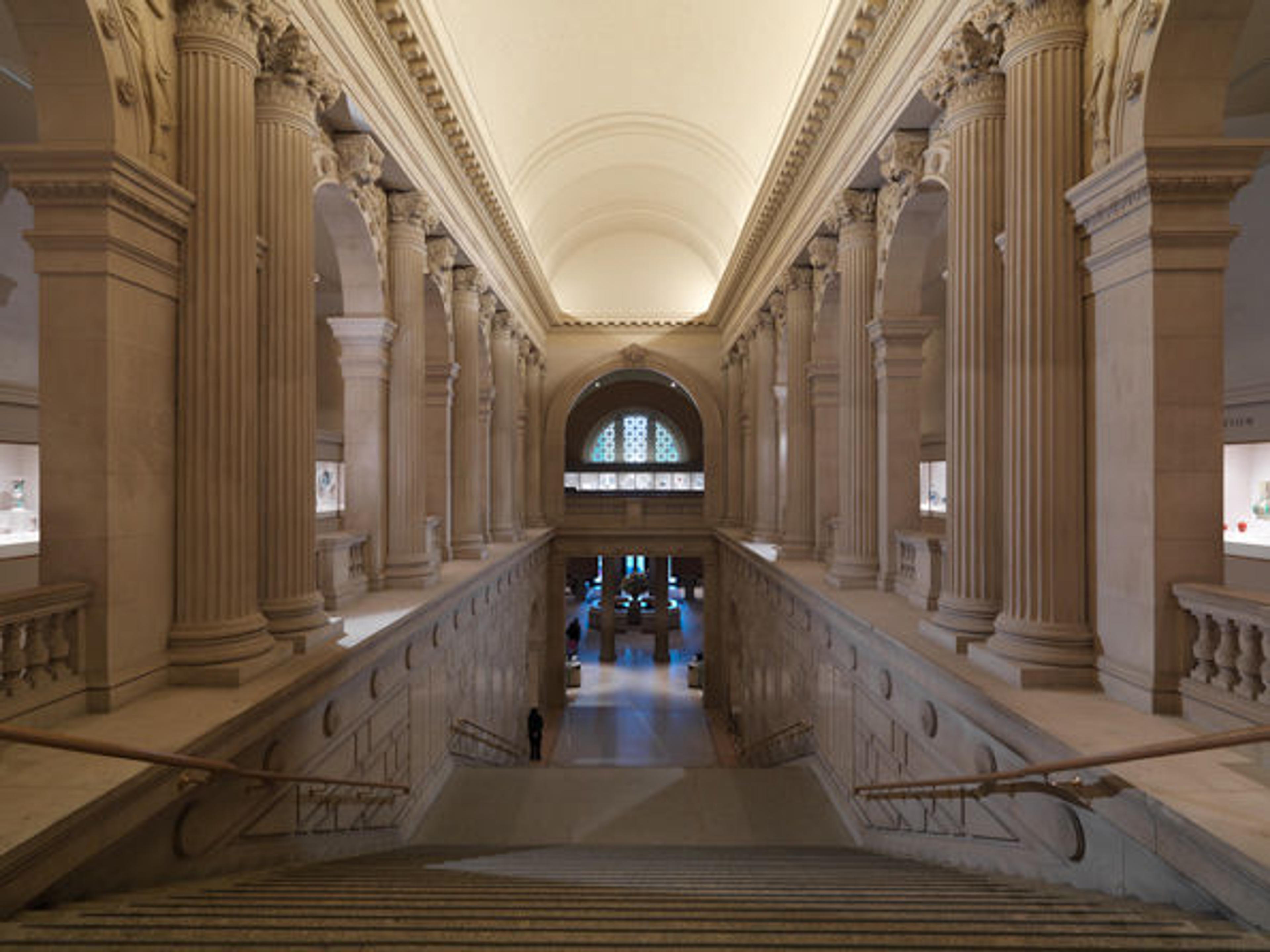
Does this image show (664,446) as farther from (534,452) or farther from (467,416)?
(467,416)

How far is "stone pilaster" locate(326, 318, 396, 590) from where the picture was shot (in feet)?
35.4

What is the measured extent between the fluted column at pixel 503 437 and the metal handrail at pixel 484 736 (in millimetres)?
4963

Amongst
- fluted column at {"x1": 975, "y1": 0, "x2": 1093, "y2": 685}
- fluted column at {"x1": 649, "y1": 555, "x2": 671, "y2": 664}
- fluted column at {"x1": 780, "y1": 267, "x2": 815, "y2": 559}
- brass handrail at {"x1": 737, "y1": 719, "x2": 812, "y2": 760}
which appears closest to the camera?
fluted column at {"x1": 975, "y1": 0, "x2": 1093, "y2": 685}

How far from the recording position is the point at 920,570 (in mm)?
8984

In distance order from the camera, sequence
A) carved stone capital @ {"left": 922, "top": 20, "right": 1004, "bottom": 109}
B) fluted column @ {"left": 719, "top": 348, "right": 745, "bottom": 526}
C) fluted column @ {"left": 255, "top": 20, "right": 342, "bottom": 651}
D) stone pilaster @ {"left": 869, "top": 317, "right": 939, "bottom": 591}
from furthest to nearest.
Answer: fluted column @ {"left": 719, "top": 348, "right": 745, "bottom": 526}, stone pilaster @ {"left": 869, "top": 317, "right": 939, "bottom": 591}, fluted column @ {"left": 255, "top": 20, "right": 342, "bottom": 651}, carved stone capital @ {"left": 922, "top": 20, "right": 1004, "bottom": 109}

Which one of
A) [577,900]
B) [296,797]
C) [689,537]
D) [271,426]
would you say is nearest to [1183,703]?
[577,900]

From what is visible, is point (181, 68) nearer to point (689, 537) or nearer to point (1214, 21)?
point (1214, 21)

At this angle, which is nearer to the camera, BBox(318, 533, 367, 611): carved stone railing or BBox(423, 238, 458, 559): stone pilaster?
BBox(318, 533, 367, 611): carved stone railing

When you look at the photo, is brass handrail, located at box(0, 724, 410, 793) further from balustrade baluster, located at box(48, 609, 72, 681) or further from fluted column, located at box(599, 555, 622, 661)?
fluted column, located at box(599, 555, 622, 661)

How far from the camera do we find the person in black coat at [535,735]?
60.1 ft

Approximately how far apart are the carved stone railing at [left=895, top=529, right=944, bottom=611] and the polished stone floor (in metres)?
6.46

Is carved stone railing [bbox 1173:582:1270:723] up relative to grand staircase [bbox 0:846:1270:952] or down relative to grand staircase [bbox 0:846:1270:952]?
up

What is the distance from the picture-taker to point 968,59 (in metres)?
6.94

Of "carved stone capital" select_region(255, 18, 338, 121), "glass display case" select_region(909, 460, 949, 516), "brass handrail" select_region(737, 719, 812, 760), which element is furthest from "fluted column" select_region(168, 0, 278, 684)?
"glass display case" select_region(909, 460, 949, 516)
